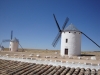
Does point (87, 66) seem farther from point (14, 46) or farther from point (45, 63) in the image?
point (14, 46)

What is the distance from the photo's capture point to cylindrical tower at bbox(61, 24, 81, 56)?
24672 mm

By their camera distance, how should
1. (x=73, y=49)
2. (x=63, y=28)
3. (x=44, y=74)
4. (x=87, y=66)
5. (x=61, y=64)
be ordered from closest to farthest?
(x=44, y=74) → (x=87, y=66) → (x=61, y=64) → (x=73, y=49) → (x=63, y=28)

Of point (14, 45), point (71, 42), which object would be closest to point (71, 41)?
point (71, 42)

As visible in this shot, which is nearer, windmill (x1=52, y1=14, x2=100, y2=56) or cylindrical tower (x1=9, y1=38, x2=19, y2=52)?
windmill (x1=52, y1=14, x2=100, y2=56)

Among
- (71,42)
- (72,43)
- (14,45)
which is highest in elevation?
(71,42)

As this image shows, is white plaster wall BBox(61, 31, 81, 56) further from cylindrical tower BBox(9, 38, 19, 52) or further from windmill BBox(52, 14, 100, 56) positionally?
cylindrical tower BBox(9, 38, 19, 52)

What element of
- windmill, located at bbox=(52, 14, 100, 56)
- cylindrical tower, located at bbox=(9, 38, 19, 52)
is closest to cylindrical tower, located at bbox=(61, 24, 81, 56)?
windmill, located at bbox=(52, 14, 100, 56)

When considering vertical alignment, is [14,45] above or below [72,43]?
below

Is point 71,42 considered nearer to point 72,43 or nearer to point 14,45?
point 72,43

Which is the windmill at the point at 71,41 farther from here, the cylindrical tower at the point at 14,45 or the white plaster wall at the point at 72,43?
the cylindrical tower at the point at 14,45

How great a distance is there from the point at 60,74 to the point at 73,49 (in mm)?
14401

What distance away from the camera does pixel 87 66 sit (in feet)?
43.8

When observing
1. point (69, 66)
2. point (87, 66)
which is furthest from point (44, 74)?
point (87, 66)

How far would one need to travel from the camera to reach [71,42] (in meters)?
24.7
